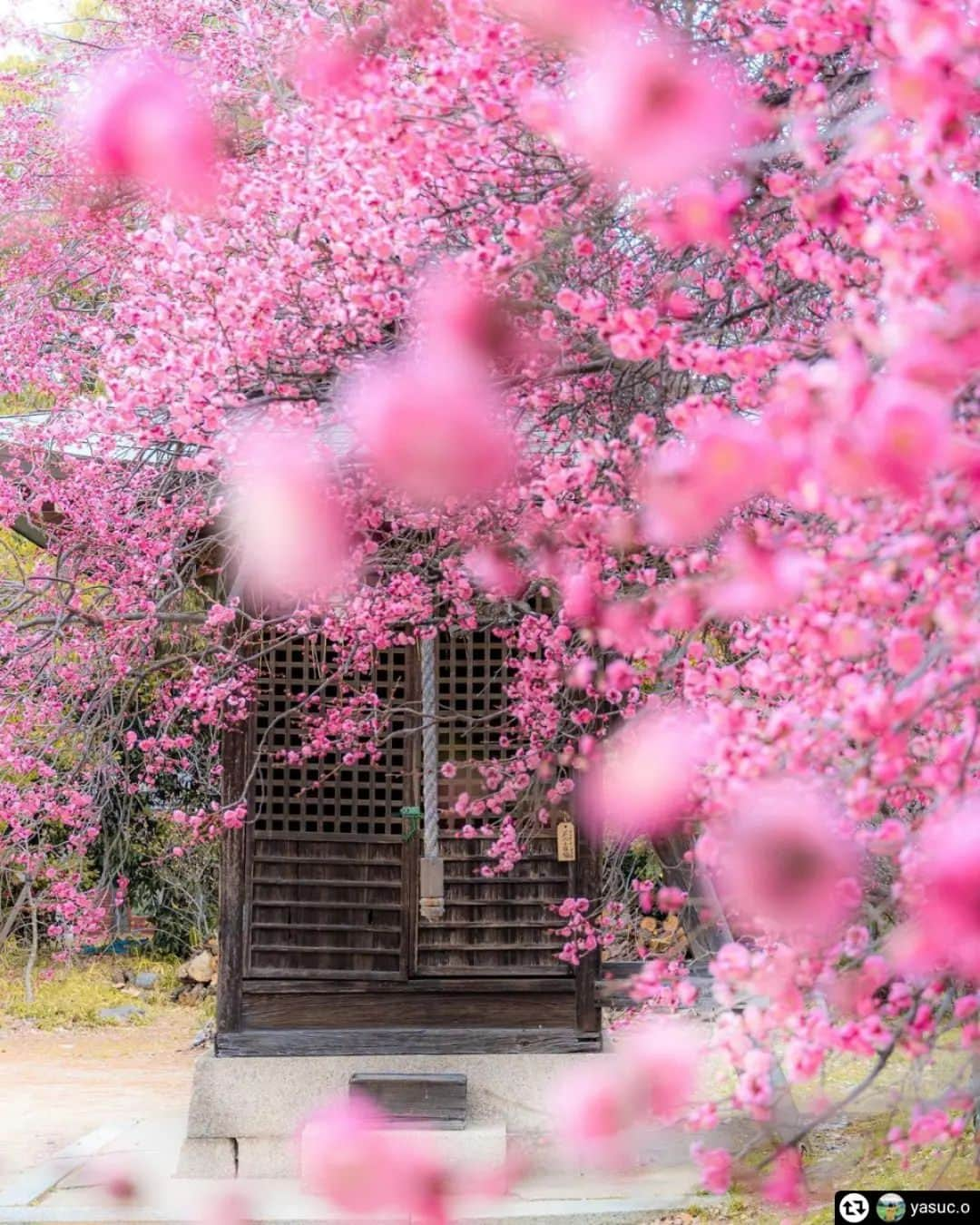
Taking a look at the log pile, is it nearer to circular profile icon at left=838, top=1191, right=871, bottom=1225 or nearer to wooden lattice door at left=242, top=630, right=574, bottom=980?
wooden lattice door at left=242, top=630, right=574, bottom=980

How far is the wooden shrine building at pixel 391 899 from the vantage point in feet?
22.7

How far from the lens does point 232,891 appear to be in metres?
7.01

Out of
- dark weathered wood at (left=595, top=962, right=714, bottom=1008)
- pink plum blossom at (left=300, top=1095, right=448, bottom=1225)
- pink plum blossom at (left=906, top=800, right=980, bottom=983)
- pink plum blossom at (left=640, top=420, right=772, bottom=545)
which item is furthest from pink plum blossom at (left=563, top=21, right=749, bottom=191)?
dark weathered wood at (left=595, top=962, right=714, bottom=1008)

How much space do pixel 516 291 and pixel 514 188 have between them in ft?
1.56

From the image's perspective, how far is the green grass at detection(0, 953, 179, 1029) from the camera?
12.3 meters

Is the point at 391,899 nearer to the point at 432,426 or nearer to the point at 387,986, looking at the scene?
the point at 387,986

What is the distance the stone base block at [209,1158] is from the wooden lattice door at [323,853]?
81 cm

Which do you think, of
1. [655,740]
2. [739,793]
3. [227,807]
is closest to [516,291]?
[655,740]

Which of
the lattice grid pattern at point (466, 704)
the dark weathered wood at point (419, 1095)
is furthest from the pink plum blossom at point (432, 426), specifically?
the dark weathered wood at point (419, 1095)

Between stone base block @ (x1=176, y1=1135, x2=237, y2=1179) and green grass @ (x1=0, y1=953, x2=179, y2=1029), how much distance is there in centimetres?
545

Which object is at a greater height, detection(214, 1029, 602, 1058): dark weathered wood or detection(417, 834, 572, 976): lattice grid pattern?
detection(417, 834, 572, 976): lattice grid pattern

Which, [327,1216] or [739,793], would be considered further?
[327,1216]

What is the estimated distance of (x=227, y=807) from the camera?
22.4 feet

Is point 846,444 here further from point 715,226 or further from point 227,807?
point 227,807
